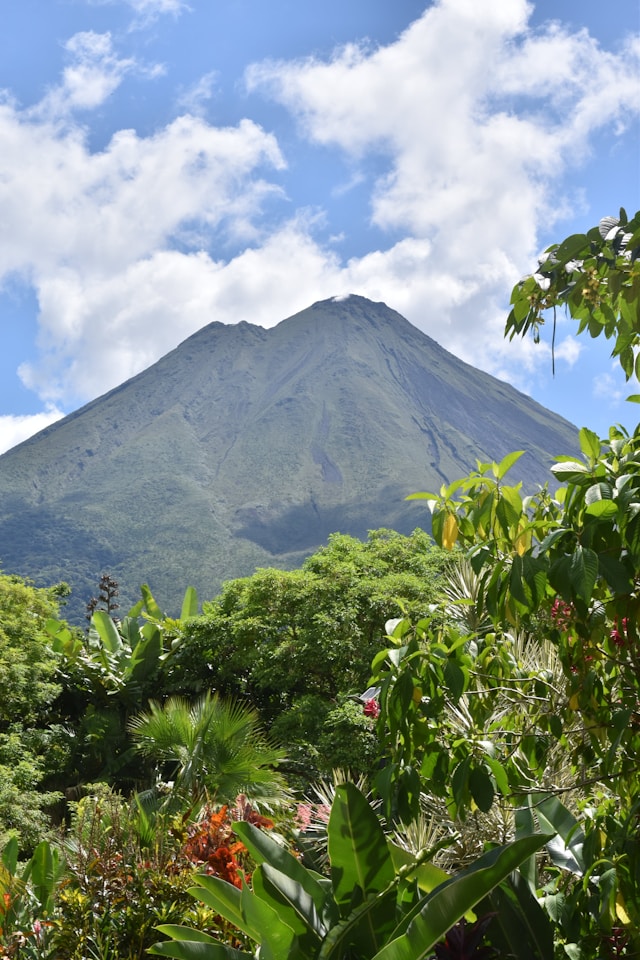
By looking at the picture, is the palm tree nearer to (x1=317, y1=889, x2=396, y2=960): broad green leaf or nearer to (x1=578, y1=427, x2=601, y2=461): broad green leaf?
(x1=317, y1=889, x2=396, y2=960): broad green leaf

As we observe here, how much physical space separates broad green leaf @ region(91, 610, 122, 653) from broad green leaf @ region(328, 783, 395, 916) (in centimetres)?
1143

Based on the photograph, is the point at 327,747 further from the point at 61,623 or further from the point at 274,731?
the point at 61,623

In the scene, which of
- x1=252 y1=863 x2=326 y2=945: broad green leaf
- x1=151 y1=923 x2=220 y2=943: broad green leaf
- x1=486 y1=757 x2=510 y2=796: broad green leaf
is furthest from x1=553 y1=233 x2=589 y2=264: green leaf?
x1=151 y1=923 x2=220 y2=943: broad green leaf

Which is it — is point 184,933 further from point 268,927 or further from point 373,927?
point 373,927

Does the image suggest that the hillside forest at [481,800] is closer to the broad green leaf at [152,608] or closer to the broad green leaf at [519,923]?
the broad green leaf at [519,923]

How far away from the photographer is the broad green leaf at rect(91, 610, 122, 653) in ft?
43.0

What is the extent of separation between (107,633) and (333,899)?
11511 millimetres

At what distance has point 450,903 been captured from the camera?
5.92 ft

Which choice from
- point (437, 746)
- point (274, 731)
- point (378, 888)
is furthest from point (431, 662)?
point (274, 731)

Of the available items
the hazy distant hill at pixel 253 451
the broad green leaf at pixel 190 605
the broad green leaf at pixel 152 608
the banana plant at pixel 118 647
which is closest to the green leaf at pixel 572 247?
the banana plant at pixel 118 647

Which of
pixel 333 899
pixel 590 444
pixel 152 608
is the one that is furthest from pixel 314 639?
pixel 590 444

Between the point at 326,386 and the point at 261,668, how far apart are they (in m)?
143

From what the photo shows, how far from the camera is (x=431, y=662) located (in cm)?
194

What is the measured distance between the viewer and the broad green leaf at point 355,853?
7.29ft
